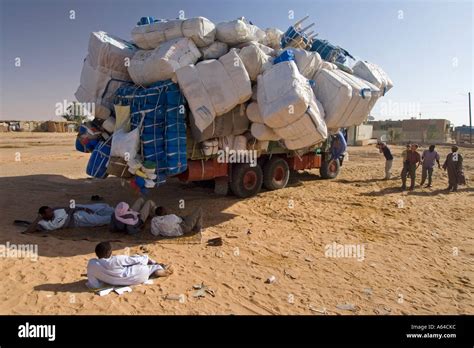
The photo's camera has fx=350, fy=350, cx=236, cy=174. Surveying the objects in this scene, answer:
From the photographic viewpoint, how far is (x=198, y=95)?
22.2ft

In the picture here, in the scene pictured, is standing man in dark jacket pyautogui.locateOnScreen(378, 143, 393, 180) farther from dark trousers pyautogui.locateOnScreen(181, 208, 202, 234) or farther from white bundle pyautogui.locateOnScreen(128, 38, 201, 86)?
dark trousers pyautogui.locateOnScreen(181, 208, 202, 234)

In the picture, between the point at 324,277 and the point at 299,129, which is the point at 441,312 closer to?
the point at 324,277

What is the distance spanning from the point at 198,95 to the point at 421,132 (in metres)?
39.0

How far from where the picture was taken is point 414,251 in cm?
607

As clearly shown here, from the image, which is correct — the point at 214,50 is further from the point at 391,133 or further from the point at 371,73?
the point at 391,133

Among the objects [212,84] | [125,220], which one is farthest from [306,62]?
[125,220]

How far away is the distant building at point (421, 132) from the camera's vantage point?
3828cm

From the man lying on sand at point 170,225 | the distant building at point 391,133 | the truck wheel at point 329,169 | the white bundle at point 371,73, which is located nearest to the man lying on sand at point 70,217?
the man lying on sand at point 170,225

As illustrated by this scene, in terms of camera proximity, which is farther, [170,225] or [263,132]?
[263,132]

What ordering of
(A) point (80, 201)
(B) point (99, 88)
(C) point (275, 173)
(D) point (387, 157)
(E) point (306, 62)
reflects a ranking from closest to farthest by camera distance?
1. (E) point (306, 62)
2. (B) point (99, 88)
3. (A) point (80, 201)
4. (C) point (275, 173)
5. (D) point (387, 157)

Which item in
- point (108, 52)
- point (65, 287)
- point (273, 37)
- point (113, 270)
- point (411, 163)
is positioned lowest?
point (65, 287)

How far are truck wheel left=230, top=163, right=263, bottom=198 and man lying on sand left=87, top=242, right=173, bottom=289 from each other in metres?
4.61

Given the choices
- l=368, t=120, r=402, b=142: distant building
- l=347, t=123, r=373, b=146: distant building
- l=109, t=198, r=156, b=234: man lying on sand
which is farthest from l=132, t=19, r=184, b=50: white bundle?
l=368, t=120, r=402, b=142: distant building

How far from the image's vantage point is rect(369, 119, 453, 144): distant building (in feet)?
126
